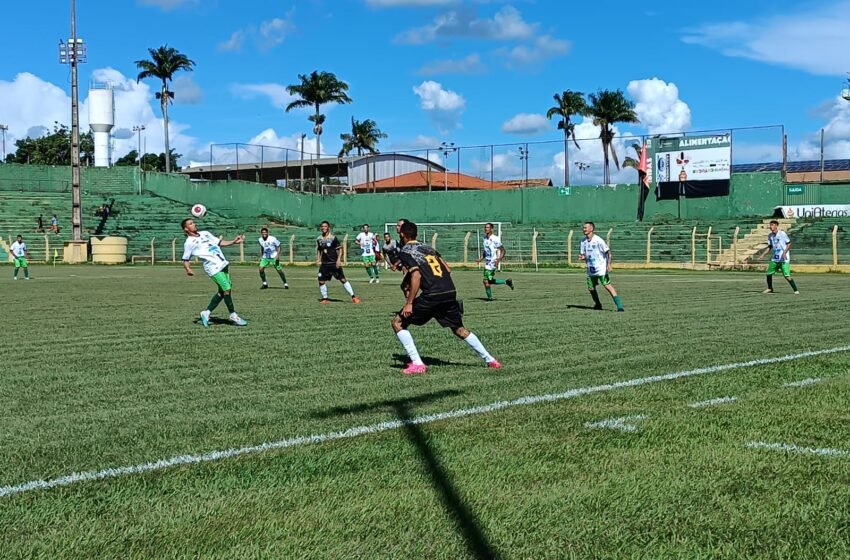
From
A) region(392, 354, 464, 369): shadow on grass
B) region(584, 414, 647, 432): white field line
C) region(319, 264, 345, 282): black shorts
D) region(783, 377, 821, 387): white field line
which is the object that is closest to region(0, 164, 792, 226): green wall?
region(319, 264, 345, 282): black shorts

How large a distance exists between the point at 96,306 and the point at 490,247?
29.0 feet

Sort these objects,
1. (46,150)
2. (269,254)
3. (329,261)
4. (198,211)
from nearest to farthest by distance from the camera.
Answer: (329,261) < (269,254) < (198,211) < (46,150)

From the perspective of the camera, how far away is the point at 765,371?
9188 millimetres

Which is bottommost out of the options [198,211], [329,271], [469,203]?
[329,271]

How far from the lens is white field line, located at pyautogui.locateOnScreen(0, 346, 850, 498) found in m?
5.26

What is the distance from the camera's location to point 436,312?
9.75 metres

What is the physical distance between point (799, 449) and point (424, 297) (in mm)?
4571

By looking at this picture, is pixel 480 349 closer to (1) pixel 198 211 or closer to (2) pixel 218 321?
(2) pixel 218 321

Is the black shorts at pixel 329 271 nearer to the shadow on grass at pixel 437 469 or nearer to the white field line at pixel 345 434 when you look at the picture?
the white field line at pixel 345 434

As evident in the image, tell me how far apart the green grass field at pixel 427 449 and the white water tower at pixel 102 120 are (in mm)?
68585

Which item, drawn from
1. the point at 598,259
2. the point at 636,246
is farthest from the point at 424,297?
the point at 636,246

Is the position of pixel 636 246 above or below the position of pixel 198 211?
below

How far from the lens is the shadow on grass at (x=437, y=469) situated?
4211mm

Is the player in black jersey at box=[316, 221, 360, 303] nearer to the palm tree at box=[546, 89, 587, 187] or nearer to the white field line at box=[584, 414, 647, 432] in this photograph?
the white field line at box=[584, 414, 647, 432]
